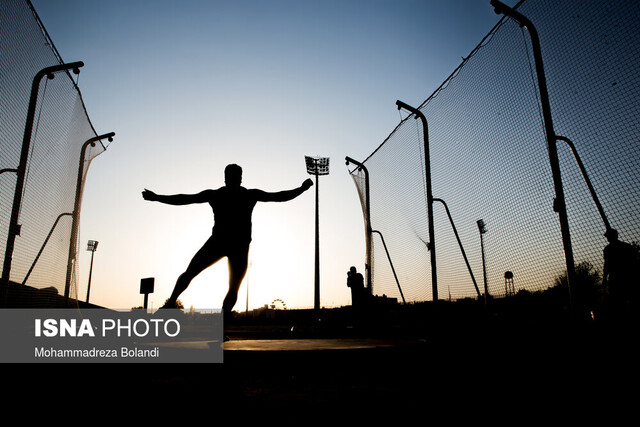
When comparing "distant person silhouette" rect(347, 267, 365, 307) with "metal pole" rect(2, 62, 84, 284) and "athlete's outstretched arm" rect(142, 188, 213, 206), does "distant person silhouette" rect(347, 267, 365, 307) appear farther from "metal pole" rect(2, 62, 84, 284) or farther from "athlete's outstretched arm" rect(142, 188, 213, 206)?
"metal pole" rect(2, 62, 84, 284)

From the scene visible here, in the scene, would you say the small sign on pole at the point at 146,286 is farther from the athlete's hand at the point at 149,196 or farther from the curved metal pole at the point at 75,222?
the athlete's hand at the point at 149,196

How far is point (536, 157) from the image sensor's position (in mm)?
4371

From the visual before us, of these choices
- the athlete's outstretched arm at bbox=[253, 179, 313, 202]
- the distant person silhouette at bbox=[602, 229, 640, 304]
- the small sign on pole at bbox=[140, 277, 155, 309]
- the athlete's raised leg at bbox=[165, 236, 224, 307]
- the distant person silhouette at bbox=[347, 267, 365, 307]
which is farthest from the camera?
the distant person silhouette at bbox=[347, 267, 365, 307]

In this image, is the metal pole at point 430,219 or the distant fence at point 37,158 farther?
the metal pole at point 430,219

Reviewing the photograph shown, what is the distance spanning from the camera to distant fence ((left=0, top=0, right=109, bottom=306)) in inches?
158

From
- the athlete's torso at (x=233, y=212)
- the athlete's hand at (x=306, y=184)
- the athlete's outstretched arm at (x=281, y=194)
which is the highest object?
the athlete's hand at (x=306, y=184)

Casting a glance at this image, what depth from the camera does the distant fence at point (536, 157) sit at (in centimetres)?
355

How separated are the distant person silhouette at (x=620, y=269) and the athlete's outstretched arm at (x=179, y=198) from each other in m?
4.09

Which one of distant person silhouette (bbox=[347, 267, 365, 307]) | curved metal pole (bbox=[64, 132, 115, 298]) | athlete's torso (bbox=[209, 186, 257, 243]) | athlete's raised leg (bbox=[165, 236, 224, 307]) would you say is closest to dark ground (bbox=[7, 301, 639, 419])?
athlete's raised leg (bbox=[165, 236, 224, 307])

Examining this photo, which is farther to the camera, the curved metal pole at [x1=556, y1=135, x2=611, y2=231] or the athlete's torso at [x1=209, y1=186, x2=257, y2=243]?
the curved metal pole at [x1=556, y1=135, x2=611, y2=231]

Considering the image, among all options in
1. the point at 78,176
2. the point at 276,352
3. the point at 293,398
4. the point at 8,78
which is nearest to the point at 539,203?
the point at 276,352

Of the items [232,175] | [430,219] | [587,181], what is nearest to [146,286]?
[232,175]

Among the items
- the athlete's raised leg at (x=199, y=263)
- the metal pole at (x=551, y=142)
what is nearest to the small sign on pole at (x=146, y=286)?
the athlete's raised leg at (x=199, y=263)

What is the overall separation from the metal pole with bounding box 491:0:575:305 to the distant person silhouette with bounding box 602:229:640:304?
84cm
